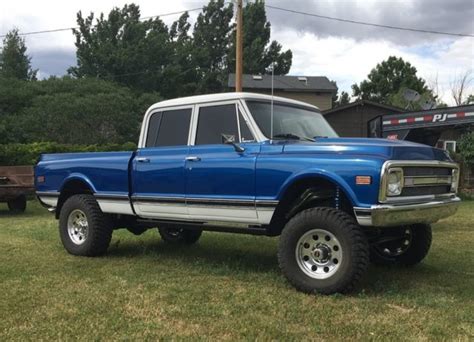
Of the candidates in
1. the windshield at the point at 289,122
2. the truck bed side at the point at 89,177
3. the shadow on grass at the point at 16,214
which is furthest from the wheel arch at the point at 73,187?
the shadow on grass at the point at 16,214

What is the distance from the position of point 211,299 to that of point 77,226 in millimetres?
3295

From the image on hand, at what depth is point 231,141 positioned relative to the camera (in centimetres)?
618

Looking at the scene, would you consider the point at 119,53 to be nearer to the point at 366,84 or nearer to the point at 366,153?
the point at 366,84

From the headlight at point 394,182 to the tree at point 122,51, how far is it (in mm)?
45217

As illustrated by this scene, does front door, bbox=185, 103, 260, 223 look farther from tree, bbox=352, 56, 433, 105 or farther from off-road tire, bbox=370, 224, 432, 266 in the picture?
tree, bbox=352, 56, 433, 105

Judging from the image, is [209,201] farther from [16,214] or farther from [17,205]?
[17,205]

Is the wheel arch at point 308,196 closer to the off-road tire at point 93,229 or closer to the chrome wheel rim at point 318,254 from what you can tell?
the chrome wheel rim at point 318,254

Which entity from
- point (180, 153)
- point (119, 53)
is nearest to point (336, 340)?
point (180, 153)

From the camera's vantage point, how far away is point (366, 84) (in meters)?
63.9

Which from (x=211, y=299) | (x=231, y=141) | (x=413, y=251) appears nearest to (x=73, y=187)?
(x=231, y=141)

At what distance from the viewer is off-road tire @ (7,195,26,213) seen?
13953mm

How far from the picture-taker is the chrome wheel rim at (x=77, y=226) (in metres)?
7.83

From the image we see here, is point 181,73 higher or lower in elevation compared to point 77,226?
higher

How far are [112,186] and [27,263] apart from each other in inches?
56.1
